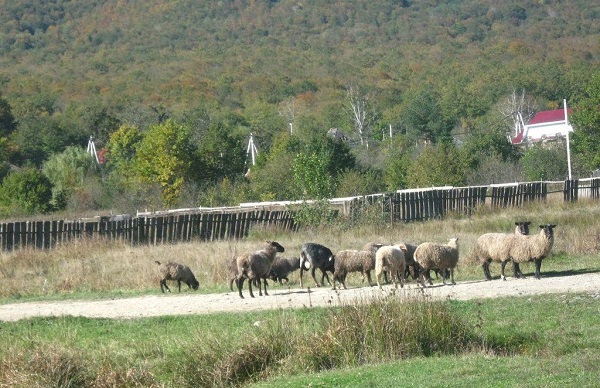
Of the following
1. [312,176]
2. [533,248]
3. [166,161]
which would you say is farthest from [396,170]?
[533,248]

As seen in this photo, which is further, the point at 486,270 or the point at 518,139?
the point at 518,139

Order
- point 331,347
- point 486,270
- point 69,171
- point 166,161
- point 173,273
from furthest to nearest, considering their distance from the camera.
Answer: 1. point 69,171
2. point 166,161
3. point 173,273
4. point 486,270
5. point 331,347

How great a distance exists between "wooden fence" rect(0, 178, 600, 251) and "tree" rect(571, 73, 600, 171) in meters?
14.3

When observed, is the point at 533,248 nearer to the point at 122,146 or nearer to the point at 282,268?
the point at 282,268

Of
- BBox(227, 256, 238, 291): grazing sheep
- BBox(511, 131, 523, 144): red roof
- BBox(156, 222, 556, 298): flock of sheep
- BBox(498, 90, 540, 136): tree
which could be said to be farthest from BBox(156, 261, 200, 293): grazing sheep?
BBox(498, 90, 540, 136): tree

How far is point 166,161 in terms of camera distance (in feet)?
241

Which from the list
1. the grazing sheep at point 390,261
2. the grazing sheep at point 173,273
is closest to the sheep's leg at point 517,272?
the grazing sheep at point 390,261

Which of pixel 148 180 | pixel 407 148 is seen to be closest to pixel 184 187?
pixel 148 180

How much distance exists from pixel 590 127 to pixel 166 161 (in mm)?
27900

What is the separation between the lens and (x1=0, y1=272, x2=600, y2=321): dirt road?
2233 centimetres

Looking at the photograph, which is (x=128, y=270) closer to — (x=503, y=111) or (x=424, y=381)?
(x=424, y=381)

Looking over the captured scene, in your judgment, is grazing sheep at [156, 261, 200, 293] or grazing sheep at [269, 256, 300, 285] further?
grazing sheep at [269, 256, 300, 285]

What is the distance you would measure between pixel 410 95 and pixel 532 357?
5550 inches

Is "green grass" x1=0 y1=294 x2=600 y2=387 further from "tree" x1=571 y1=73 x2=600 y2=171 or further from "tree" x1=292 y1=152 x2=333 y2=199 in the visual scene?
"tree" x1=571 y1=73 x2=600 y2=171
